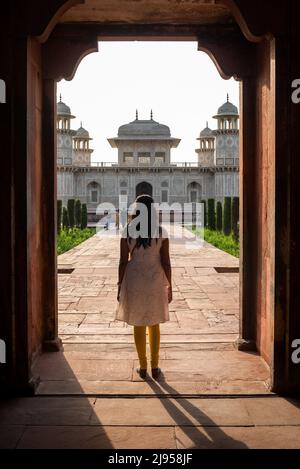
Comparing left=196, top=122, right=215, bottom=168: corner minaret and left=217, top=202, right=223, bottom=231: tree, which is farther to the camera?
left=196, top=122, right=215, bottom=168: corner minaret

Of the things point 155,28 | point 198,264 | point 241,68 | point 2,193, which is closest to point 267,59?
point 241,68

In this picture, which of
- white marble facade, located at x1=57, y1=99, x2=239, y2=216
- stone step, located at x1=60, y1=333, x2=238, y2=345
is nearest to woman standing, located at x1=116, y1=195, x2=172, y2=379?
stone step, located at x1=60, y1=333, x2=238, y2=345

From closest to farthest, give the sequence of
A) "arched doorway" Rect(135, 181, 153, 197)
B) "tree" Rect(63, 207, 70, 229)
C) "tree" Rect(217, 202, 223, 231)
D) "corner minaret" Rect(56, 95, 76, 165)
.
Answer: 1. "arched doorway" Rect(135, 181, 153, 197)
2. "tree" Rect(217, 202, 223, 231)
3. "tree" Rect(63, 207, 70, 229)
4. "corner minaret" Rect(56, 95, 76, 165)

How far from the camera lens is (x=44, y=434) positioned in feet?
7.77

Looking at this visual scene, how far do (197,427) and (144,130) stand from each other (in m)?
42.9

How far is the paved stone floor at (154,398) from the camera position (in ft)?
7.68

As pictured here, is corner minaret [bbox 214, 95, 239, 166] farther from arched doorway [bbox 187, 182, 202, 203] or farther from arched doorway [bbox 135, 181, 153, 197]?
arched doorway [bbox 135, 181, 153, 197]

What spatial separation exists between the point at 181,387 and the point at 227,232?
1634 cm

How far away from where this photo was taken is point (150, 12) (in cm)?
349

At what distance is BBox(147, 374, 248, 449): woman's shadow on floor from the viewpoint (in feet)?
7.45

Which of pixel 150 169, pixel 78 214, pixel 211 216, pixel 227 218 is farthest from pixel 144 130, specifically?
pixel 227 218

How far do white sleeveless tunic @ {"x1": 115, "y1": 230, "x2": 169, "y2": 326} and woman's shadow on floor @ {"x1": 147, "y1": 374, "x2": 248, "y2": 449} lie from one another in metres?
0.46

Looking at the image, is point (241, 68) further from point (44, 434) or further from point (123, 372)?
point (44, 434)

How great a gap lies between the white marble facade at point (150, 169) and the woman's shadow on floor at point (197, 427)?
39.8 meters
